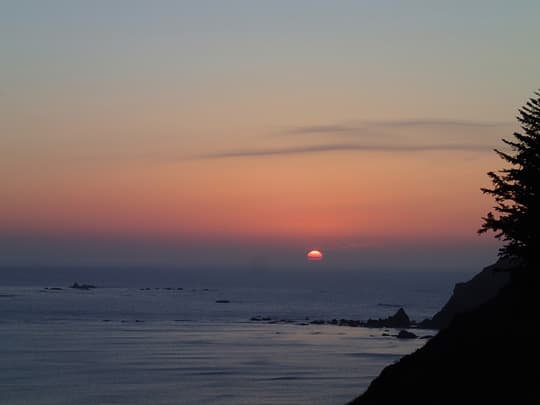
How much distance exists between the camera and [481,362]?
128 ft

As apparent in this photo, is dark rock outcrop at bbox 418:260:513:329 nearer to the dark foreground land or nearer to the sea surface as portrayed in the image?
the sea surface

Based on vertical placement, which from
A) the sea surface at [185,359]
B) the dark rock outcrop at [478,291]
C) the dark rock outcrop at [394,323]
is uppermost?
the dark rock outcrop at [478,291]

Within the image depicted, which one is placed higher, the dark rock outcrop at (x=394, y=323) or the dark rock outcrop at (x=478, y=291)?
the dark rock outcrop at (x=478, y=291)

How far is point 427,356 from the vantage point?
44.5 meters

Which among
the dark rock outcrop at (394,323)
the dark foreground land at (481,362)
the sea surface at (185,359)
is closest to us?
the dark foreground land at (481,362)

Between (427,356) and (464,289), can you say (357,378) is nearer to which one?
(427,356)

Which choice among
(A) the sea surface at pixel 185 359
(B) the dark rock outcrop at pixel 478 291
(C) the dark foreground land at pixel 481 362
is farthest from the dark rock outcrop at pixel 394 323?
(C) the dark foreground land at pixel 481 362

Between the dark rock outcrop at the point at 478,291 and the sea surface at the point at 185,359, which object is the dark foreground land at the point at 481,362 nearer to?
the sea surface at the point at 185,359

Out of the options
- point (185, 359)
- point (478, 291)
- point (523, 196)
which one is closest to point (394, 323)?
point (478, 291)

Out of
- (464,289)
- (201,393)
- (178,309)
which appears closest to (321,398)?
(201,393)

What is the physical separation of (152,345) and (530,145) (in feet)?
242

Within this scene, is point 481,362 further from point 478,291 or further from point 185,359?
point 478,291

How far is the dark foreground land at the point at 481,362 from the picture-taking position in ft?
116

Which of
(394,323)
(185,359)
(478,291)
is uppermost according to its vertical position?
(478,291)
